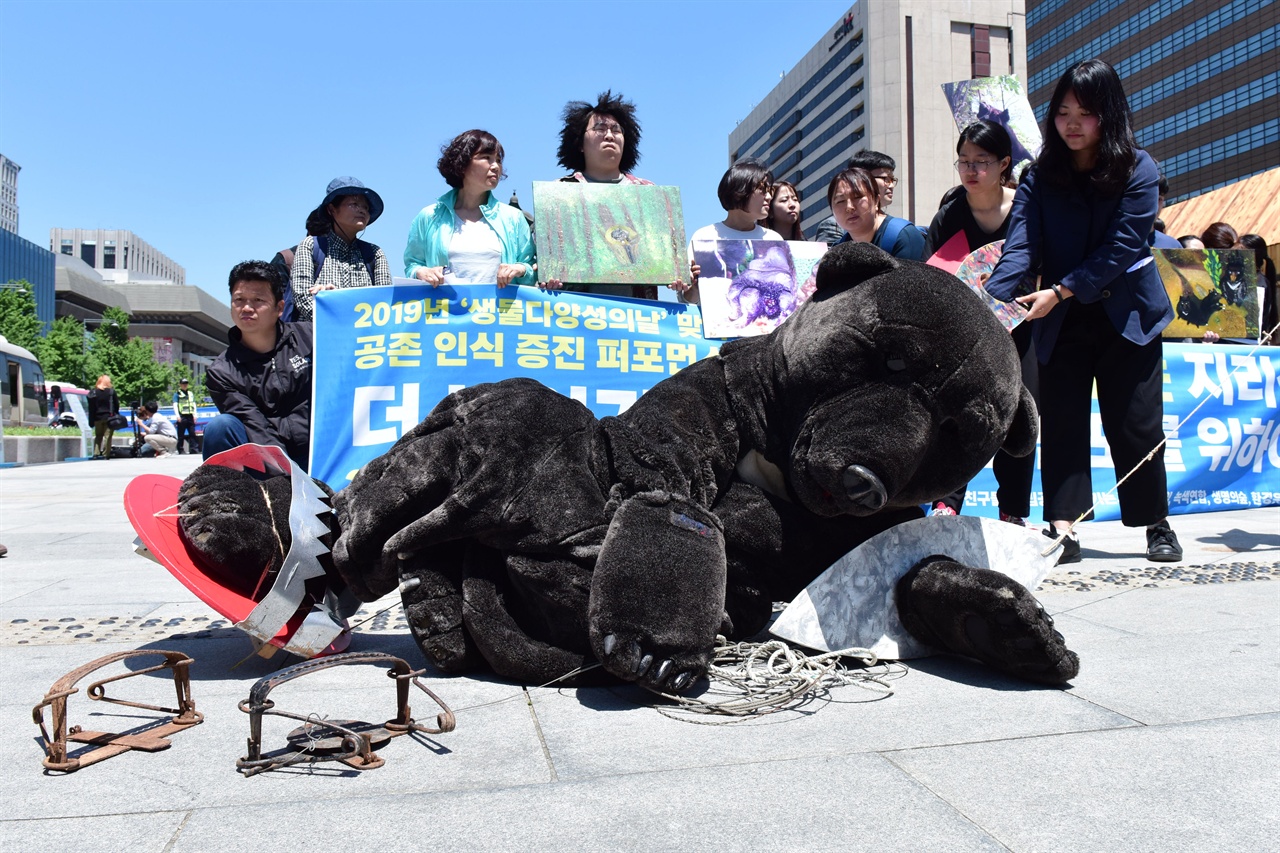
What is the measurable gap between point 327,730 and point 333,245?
11.3 ft

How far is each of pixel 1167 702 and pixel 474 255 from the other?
148 inches

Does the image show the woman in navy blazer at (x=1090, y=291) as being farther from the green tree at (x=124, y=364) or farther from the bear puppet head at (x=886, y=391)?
the green tree at (x=124, y=364)

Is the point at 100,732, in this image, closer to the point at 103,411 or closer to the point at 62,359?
the point at 103,411

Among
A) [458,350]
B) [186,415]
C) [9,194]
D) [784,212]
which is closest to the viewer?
[458,350]

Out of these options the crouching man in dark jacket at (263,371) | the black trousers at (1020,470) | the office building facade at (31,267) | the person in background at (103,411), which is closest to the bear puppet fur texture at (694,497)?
Answer: the crouching man in dark jacket at (263,371)

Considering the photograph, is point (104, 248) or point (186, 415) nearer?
point (186, 415)

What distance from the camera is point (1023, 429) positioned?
2727 mm

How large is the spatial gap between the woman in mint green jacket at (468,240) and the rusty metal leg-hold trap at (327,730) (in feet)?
10.2

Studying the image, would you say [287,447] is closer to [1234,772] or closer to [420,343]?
[420,343]

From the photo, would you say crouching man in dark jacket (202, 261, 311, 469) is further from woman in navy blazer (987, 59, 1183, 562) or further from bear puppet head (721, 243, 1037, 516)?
woman in navy blazer (987, 59, 1183, 562)

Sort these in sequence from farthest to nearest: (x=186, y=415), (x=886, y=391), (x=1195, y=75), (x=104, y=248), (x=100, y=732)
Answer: (x=104, y=248), (x=1195, y=75), (x=186, y=415), (x=886, y=391), (x=100, y=732)

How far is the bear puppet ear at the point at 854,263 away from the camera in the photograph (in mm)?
2634

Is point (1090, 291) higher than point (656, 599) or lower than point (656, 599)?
higher

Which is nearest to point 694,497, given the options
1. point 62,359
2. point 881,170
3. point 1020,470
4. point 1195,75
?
point 1020,470
